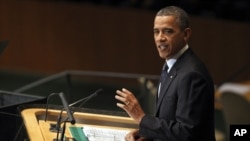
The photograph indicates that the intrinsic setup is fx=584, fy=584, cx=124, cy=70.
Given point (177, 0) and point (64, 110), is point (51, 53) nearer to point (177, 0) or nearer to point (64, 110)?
point (177, 0)

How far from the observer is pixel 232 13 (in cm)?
812

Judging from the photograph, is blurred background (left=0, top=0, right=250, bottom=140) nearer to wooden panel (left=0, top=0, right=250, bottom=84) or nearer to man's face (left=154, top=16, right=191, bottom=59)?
wooden panel (left=0, top=0, right=250, bottom=84)

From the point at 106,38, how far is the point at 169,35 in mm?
5857

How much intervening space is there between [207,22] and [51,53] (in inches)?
A: 89.4

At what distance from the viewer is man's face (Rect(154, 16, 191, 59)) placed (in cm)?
244

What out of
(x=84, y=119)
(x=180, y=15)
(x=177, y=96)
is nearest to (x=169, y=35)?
(x=180, y=15)

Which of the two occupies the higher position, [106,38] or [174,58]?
[106,38]

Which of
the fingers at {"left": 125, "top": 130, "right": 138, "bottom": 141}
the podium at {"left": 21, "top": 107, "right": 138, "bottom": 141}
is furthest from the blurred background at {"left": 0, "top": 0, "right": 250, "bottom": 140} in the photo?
the fingers at {"left": 125, "top": 130, "right": 138, "bottom": 141}

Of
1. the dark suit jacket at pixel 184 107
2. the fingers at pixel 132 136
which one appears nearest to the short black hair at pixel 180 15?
the dark suit jacket at pixel 184 107

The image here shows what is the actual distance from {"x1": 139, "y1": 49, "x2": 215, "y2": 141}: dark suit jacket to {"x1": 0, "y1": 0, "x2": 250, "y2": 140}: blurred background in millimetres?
5485

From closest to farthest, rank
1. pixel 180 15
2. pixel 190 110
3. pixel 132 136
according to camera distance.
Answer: pixel 190 110, pixel 180 15, pixel 132 136

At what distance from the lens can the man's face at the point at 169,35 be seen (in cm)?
244

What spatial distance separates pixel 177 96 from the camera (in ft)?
7.88

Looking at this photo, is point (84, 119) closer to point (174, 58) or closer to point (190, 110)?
point (174, 58)
